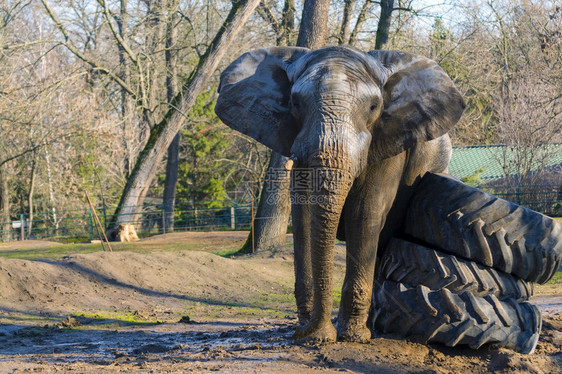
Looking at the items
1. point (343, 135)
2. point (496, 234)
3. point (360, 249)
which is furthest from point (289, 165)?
point (496, 234)

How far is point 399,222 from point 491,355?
1.73 metres

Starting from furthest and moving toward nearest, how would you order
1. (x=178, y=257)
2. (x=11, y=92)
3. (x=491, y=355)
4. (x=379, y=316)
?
1. (x=11, y=92)
2. (x=178, y=257)
3. (x=379, y=316)
4. (x=491, y=355)

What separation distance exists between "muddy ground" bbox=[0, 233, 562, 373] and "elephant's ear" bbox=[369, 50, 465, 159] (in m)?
1.78

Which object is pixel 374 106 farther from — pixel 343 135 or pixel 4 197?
pixel 4 197

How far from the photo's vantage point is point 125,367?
5.32m

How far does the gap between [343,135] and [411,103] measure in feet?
4.33

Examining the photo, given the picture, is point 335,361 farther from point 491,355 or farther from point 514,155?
point 514,155

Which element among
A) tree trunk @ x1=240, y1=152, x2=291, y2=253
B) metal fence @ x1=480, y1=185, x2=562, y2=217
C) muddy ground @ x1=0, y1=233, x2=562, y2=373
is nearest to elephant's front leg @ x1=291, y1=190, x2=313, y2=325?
muddy ground @ x1=0, y1=233, x2=562, y2=373

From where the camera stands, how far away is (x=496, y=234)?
245 inches

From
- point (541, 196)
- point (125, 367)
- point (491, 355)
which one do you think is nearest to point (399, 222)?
point (491, 355)

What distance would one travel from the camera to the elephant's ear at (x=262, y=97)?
20.3 ft

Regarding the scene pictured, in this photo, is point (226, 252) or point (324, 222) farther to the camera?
point (226, 252)

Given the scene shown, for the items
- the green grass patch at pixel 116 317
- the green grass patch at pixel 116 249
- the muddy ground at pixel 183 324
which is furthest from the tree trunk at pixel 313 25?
the green grass patch at pixel 116 317

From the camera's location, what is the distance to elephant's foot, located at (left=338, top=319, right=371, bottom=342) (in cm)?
592
